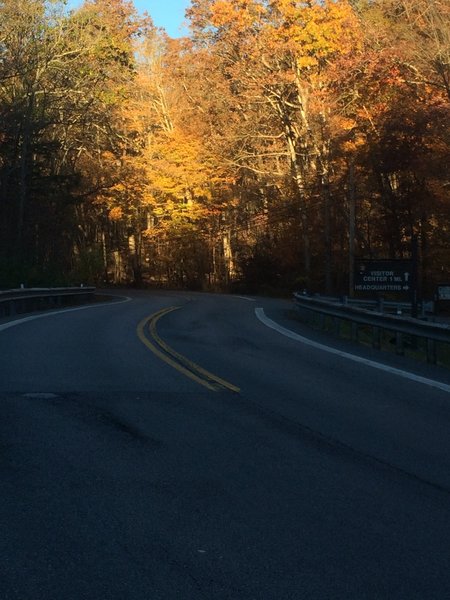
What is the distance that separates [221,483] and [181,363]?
648cm

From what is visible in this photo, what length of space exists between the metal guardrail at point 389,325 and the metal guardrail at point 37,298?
875cm

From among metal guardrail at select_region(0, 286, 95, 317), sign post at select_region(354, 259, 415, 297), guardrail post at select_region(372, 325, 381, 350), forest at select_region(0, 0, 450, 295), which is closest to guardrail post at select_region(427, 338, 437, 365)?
guardrail post at select_region(372, 325, 381, 350)

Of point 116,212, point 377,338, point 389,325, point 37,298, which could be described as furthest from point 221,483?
point 116,212

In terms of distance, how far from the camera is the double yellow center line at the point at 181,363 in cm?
1057

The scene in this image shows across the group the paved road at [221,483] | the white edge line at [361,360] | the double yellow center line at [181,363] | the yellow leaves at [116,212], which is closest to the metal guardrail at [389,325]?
the white edge line at [361,360]

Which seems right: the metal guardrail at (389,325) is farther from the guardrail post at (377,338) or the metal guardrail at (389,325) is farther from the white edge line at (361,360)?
the white edge line at (361,360)

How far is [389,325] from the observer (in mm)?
14922

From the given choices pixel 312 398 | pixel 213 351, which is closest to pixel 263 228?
pixel 213 351

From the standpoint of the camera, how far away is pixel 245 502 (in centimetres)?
569

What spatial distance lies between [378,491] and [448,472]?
90 cm

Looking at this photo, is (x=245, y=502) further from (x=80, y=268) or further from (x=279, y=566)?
(x=80, y=268)

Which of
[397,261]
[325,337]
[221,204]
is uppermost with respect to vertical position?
[221,204]

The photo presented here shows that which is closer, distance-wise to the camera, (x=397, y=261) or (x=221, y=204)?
(x=397, y=261)

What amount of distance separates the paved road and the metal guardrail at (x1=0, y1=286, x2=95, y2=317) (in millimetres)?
11054
